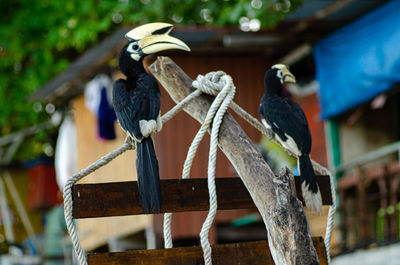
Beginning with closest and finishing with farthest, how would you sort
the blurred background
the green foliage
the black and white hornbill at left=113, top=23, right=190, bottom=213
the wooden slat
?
the wooden slat
the black and white hornbill at left=113, top=23, right=190, bottom=213
the blurred background
the green foliage

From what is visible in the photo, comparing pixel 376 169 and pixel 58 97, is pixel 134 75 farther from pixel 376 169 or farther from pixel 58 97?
pixel 58 97

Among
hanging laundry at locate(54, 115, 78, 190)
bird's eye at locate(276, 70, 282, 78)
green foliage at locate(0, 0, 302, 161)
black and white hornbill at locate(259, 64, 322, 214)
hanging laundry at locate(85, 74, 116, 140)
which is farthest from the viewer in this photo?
hanging laundry at locate(54, 115, 78, 190)

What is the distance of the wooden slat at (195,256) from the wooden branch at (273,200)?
0.53 feet

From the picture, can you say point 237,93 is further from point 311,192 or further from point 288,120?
point 311,192

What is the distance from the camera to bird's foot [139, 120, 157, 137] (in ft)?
11.4

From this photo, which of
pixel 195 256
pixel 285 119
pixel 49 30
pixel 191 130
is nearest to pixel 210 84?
pixel 195 256

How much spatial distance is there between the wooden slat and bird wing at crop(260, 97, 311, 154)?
4.27ft

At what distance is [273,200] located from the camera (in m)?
3.02

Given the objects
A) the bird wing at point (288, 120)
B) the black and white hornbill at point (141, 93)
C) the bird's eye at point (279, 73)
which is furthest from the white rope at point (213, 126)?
the bird's eye at point (279, 73)

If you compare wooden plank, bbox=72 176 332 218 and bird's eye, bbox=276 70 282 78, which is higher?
bird's eye, bbox=276 70 282 78

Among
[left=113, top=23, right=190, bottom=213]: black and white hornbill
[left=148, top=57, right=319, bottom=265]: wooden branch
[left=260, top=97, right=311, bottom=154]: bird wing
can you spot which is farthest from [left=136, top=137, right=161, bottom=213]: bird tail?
[left=260, top=97, right=311, bottom=154]: bird wing

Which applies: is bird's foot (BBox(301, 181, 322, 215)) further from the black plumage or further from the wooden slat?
the black plumage

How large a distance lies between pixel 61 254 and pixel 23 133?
3219 millimetres

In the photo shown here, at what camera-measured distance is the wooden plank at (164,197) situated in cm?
308
